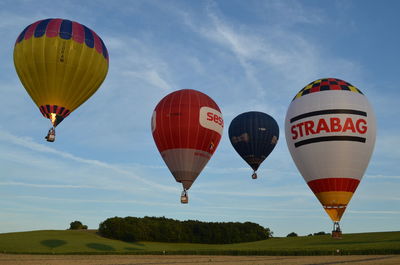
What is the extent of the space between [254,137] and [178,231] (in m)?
41.2

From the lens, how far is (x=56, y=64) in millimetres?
34750

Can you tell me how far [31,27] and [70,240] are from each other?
42586 millimetres

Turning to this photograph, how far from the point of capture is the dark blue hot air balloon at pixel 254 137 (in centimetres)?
5197

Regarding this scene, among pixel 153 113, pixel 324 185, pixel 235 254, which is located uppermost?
pixel 153 113

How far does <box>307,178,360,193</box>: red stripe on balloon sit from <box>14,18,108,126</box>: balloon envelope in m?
19.7

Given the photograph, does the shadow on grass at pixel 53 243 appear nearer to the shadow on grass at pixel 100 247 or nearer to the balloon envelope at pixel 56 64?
the shadow on grass at pixel 100 247

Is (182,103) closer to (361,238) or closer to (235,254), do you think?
(235,254)

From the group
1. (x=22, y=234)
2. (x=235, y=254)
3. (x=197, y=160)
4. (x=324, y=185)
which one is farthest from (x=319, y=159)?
(x=22, y=234)

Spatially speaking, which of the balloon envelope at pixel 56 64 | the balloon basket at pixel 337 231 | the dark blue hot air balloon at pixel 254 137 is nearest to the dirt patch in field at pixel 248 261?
the balloon basket at pixel 337 231

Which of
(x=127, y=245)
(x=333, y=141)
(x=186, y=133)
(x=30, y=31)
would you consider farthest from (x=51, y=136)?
(x=127, y=245)

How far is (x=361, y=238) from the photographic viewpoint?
6000 cm

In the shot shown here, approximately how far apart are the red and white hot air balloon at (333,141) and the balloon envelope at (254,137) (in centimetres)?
1538

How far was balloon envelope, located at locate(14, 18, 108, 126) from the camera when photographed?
3484 cm

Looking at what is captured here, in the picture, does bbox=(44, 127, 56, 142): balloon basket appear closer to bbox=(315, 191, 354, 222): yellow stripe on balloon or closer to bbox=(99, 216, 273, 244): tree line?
bbox=(315, 191, 354, 222): yellow stripe on balloon
